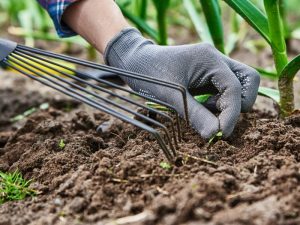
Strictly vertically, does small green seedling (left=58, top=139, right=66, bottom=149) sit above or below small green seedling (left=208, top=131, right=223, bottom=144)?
below

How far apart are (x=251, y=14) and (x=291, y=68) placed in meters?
0.22

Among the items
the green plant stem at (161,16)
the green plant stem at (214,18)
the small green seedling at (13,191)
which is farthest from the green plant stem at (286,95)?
the small green seedling at (13,191)

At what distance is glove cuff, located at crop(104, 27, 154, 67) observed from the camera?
1.76 metres

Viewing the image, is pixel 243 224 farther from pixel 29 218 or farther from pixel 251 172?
pixel 29 218

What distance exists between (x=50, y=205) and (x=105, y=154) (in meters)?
0.24

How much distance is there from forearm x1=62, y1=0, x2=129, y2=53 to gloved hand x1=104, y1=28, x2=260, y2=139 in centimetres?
4

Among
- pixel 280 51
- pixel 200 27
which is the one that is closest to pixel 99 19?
pixel 280 51

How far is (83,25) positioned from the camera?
1.84 m

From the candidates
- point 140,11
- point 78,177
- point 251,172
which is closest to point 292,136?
point 251,172

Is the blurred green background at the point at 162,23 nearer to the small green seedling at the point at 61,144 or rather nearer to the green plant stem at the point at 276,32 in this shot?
the green plant stem at the point at 276,32

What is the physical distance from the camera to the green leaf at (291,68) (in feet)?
5.73

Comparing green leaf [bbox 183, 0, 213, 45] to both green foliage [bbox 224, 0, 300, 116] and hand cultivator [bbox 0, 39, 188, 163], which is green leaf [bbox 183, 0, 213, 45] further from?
hand cultivator [bbox 0, 39, 188, 163]

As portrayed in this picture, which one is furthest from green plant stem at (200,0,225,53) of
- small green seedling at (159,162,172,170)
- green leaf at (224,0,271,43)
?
small green seedling at (159,162,172,170)

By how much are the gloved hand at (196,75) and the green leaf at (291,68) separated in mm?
157
